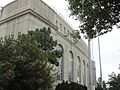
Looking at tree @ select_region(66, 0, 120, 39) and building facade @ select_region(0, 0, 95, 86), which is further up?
building facade @ select_region(0, 0, 95, 86)

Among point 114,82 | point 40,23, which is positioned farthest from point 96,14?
point 114,82

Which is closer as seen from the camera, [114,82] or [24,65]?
[24,65]

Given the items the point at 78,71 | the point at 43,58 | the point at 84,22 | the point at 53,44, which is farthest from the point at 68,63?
the point at 84,22

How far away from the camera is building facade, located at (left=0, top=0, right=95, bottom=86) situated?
32625 mm

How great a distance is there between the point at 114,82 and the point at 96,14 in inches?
1707

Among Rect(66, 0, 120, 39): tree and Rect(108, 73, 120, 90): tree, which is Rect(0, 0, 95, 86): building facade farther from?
Rect(66, 0, 120, 39): tree

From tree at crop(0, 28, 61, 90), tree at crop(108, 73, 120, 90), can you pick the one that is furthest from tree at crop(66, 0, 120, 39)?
tree at crop(108, 73, 120, 90)

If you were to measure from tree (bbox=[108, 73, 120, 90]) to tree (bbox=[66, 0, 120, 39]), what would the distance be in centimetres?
4056

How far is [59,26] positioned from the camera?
134 feet

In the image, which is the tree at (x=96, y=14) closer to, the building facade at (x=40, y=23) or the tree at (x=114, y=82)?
the building facade at (x=40, y=23)

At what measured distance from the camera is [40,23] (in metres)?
33.9

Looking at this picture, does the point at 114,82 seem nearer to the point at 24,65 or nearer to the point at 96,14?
the point at 24,65

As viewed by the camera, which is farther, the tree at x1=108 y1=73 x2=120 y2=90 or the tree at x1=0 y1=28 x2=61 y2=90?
the tree at x1=108 y1=73 x2=120 y2=90

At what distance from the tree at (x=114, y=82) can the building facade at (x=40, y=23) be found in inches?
372
